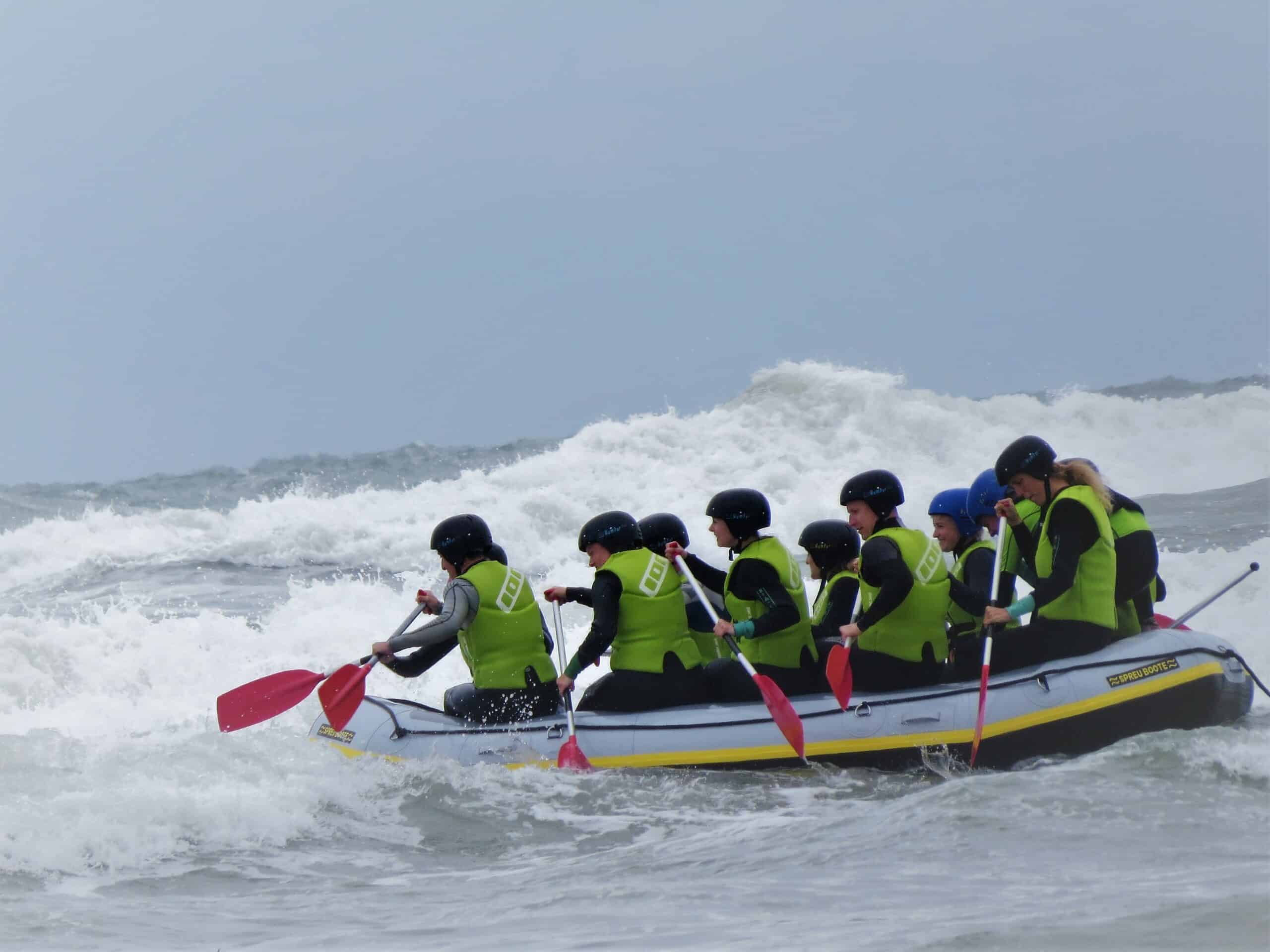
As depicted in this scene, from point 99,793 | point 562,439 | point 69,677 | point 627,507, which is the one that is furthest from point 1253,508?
point 99,793

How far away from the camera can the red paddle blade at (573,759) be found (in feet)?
21.8

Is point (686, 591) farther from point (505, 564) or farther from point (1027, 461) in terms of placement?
point (1027, 461)

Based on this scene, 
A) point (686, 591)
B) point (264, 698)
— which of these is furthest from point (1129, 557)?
point (264, 698)

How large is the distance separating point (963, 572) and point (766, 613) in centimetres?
125

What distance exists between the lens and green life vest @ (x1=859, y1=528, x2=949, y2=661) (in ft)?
21.6

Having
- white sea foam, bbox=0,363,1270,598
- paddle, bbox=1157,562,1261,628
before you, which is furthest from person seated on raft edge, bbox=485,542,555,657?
white sea foam, bbox=0,363,1270,598

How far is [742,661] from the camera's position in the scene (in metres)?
6.71

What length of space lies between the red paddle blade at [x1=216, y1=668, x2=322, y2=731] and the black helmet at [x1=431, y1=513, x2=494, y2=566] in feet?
3.81

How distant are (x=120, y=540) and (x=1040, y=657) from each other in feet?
48.3

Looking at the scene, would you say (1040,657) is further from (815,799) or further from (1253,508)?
(1253,508)

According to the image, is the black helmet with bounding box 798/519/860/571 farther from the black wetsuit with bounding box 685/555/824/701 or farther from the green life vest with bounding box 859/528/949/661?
the black wetsuit with bounding box 685/555/824/701

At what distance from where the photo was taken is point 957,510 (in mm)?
7250

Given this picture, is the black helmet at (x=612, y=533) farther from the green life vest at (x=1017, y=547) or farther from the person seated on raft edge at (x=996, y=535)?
the green life vest at (x=1017, y=547)

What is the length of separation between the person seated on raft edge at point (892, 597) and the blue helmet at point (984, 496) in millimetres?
577
